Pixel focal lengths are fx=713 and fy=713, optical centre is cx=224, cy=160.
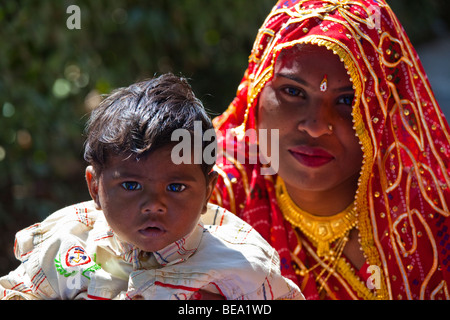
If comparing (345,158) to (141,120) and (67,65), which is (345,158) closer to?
(141,120)

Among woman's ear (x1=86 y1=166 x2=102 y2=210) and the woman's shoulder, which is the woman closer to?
the woman's shoulder

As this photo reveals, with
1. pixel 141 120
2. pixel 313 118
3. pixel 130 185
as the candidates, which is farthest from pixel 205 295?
pixel 313 118

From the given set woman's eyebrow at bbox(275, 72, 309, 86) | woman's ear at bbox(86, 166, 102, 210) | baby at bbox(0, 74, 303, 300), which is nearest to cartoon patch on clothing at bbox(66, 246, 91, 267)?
baby at bbox(0, 74, 303, 300)

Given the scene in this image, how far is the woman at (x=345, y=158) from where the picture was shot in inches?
95.7

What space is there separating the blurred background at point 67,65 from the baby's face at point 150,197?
2.35 m

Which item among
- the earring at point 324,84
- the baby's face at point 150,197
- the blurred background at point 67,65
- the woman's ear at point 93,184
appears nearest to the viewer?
the baby's face at point 150,197

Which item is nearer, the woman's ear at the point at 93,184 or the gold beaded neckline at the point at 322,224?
the woman's ear at the point at 93,184

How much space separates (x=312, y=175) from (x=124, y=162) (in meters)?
0.79

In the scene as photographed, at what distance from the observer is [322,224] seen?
8.82 feet

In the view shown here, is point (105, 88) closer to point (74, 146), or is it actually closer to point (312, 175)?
point (74, 146)

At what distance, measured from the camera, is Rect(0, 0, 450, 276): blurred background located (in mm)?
4473

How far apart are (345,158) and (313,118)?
20 centimetres

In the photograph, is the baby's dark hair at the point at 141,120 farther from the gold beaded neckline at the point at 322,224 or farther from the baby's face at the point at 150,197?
the gold beaded neckline at the point at 322,224

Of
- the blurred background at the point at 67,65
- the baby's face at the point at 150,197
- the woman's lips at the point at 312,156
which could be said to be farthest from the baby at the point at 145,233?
the blurred background at the point at 67,65
